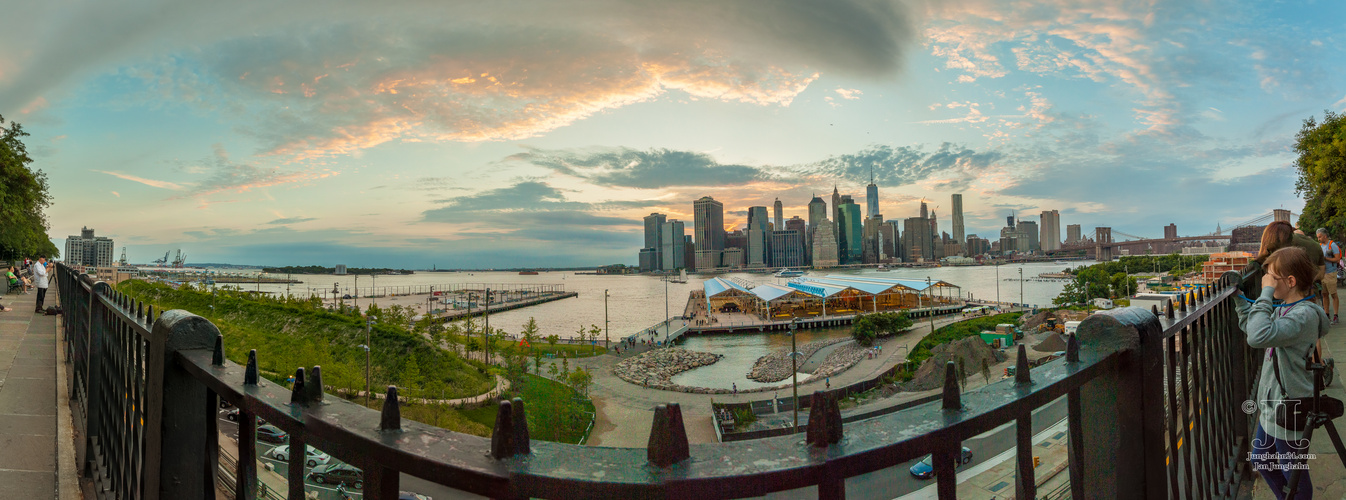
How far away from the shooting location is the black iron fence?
0.72 meters

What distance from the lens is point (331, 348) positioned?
18625 mm

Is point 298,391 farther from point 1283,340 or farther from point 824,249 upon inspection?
point 824,249

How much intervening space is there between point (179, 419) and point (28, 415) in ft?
9.25

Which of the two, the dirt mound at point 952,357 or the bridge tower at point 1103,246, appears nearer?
the dirt mound at point 952,357

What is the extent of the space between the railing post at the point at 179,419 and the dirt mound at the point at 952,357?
20.2m

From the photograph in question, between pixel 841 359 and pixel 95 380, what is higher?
pixel 95 380

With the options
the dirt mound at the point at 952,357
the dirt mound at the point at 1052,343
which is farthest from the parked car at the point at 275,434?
the dirt mound at the point at 1052,343

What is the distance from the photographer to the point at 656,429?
28.5 inches

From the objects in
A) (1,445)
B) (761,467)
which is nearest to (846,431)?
(761,467)

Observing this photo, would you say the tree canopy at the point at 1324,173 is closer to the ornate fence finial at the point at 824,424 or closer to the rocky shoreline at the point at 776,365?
the rocky shoreline at the point at 776,365

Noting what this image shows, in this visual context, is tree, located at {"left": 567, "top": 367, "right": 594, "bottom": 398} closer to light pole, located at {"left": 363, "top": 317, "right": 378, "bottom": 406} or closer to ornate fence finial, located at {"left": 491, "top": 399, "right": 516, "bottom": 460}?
light pole, located at {"left": 363, "top": 317, "right": 378, "bottom": 406}

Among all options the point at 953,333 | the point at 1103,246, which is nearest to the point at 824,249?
the point at 1103,246

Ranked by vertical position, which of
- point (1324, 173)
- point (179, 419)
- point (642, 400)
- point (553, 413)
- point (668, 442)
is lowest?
point (642, 400)

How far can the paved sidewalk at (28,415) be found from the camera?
2.20 m
